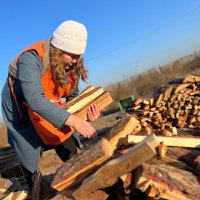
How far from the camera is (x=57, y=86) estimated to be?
4668 mm

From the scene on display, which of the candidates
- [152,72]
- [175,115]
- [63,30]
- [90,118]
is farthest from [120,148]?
[152,72]

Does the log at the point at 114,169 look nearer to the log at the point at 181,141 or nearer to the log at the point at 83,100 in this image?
the log at the point at 181,141

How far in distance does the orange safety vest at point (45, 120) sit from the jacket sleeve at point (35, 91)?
0.12 m

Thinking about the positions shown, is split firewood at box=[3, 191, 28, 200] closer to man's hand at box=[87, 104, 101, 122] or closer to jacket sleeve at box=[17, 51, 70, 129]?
jacket sleeve at box=[17, 51, 70, 129]

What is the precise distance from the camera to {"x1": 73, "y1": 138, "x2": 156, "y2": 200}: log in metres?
3.06

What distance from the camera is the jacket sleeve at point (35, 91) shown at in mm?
3910

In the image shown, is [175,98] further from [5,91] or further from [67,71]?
[5,91]

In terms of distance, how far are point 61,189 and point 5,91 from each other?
1457mm

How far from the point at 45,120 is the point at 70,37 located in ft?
2.94

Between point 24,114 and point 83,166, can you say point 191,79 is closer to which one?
point 24,114

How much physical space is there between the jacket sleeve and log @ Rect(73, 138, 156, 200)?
79 cm

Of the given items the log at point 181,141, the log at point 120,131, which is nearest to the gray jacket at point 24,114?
the log at point 120,131

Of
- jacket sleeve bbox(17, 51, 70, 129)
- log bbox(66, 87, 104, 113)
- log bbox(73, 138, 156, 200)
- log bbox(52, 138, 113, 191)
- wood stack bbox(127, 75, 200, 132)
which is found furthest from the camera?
wood stack bbox(127, 75, 200, 132)

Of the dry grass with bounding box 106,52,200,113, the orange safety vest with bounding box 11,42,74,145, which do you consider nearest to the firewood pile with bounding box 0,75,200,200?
the orange safety vest with bounding box 11,42,74,145
